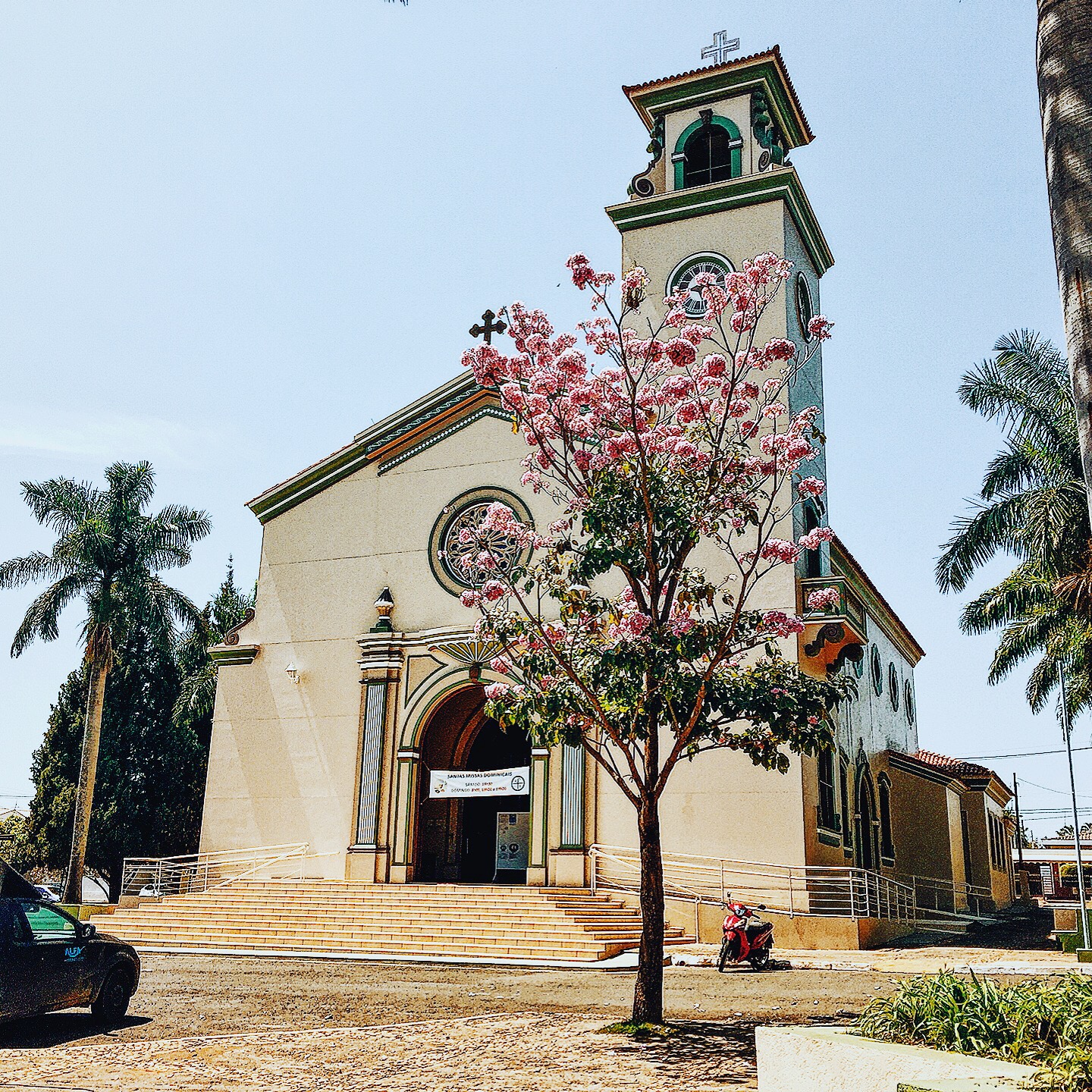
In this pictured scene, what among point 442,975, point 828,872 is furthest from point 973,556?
point 442,975

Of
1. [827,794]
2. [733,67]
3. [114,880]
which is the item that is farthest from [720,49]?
[114,880]

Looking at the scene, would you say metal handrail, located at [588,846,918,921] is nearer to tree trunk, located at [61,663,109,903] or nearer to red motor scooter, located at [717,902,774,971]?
red motor scooter, located at [717,902,774,971]

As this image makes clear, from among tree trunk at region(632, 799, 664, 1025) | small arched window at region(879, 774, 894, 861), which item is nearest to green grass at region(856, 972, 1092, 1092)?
tree trunk at region(632, 799, 664, 1025)

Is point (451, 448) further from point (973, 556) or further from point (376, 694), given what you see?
point (973, 556)

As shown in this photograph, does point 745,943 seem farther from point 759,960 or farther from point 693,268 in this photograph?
point 693,268

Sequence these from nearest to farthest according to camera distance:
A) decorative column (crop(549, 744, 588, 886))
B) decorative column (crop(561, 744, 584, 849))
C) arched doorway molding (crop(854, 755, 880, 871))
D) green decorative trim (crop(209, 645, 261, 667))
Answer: decorative column (crop(549, 744, 588, 886)) → decorative column (crop(561, 744, 584, 849)) → arched doorway molding (crop(854, 755, 880, 871)) → green decorative trim (crop(209, 645, 261, 667))

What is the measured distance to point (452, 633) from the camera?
2511 cm

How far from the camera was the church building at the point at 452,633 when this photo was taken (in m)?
24.0

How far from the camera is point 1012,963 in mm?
16359

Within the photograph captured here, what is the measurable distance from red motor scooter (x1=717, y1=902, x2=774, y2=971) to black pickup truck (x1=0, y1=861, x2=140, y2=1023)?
314 inches

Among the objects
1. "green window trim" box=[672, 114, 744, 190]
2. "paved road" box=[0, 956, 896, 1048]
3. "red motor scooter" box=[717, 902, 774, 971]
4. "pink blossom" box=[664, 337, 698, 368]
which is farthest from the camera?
"green window trim" box=[672, 114, 744, 190]

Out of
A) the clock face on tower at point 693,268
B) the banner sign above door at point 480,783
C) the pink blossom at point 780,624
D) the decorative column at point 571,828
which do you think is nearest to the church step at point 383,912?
the decorative column at point 571,828

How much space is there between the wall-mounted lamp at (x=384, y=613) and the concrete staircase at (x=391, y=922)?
17.8ft

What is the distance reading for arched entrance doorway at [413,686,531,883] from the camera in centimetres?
2608
